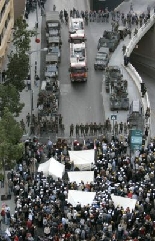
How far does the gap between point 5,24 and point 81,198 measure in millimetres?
33926

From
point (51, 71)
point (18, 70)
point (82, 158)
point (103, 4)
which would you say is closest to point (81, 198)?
point (82, 158)

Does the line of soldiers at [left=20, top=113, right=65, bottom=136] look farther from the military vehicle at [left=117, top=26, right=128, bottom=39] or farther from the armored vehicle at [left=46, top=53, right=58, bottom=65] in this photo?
the military vehicle at [left=117, top=26, right=128, bottom=39]

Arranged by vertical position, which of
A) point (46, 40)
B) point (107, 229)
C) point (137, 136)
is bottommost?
point (107, 229)

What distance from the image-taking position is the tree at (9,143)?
183 ft

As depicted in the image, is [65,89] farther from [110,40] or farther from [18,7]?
[18,7]

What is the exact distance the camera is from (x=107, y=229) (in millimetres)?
51312

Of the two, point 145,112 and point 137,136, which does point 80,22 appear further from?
point 137,136

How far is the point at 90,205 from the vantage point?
5381 cm

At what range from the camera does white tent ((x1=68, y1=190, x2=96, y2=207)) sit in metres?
54.2

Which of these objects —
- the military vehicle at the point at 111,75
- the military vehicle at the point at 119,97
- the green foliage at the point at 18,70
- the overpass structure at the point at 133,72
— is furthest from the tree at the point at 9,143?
the military vehicle at the point at 111,75

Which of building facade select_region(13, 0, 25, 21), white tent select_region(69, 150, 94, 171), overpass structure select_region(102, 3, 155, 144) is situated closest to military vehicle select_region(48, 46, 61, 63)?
overpass structure select_region(102, 3, 155, 144)

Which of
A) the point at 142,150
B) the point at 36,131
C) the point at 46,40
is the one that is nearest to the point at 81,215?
the point at 142,150

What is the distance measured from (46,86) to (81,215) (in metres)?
24.0

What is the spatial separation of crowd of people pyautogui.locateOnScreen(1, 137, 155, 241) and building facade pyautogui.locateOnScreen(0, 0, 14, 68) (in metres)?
22.8
